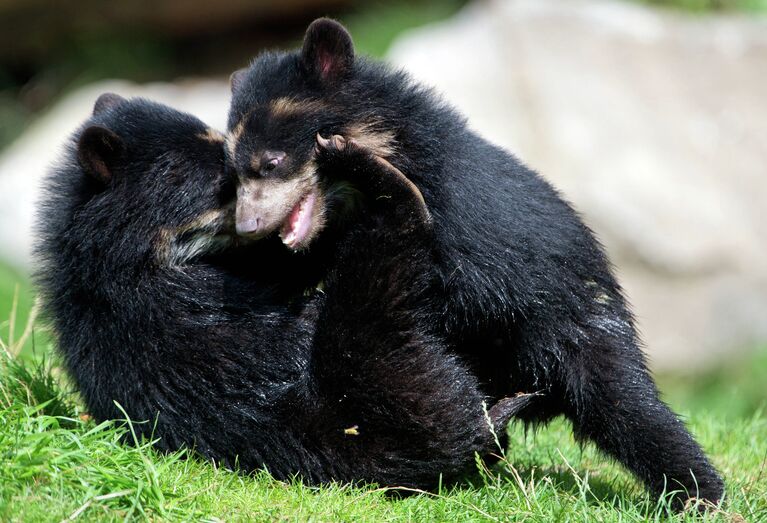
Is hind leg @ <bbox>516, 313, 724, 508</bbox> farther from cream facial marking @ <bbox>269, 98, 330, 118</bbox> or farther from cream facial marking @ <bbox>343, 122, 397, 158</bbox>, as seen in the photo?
cream facial marking @ <bbox>269, 98, 330, 118</bbox>

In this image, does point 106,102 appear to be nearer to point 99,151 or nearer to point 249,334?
point 99,151

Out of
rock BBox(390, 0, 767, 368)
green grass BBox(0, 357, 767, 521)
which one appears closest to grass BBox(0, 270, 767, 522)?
green grass BBox(0, 357, 767, 521)

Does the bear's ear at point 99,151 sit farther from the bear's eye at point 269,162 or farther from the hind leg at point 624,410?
the hind leg at point 624,410

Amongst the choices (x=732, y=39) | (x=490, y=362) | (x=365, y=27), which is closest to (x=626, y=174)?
(x=732, y=39)

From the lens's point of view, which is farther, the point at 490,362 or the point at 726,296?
the point at 726,296

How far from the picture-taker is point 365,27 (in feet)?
54.2

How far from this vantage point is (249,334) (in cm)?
521

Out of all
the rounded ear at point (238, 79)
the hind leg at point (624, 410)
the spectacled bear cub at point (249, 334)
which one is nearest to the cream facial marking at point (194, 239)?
the spectacled bear cub at point (249, 334)

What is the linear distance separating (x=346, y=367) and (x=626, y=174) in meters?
9.24

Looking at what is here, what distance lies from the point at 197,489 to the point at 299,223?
5.20 ft

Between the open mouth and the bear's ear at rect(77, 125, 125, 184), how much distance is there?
3.41 feet

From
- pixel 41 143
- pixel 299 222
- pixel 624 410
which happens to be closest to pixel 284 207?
pixel 299 222

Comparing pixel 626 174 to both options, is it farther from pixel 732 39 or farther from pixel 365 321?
pixel 365 321

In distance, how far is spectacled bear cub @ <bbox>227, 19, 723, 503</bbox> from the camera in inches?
204
